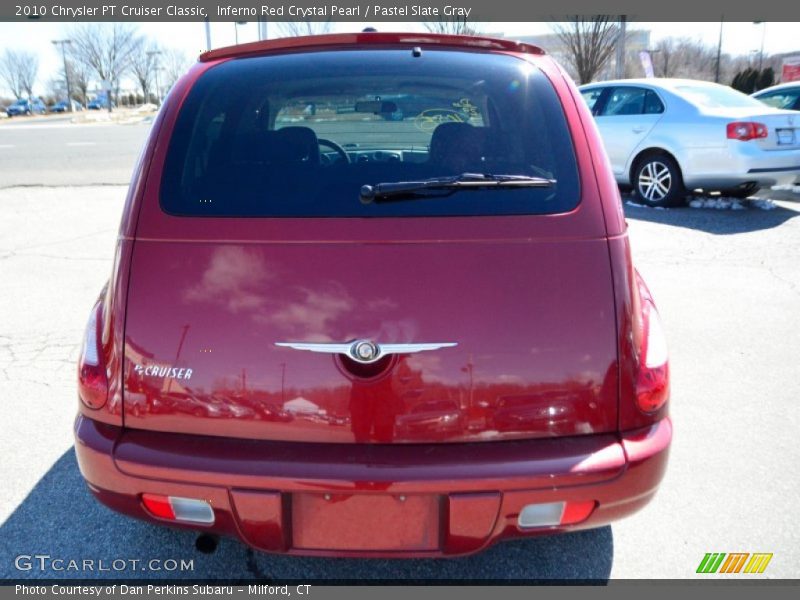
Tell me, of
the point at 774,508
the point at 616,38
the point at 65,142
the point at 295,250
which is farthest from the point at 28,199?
the point at 616,38

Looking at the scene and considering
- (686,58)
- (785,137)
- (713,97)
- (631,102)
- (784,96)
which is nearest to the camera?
(785,137)

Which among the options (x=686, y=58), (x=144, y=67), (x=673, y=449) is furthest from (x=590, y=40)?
(x=144, y=67)

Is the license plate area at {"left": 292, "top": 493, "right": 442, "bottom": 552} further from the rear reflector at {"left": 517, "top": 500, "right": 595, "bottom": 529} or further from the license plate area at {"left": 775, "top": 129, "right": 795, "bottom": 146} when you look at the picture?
the license plate area at {"left": 775, "top": 129, "right": 795, "bottom": 146}

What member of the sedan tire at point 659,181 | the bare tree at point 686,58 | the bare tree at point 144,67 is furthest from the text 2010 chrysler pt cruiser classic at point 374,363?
the bare tree at point 144,67

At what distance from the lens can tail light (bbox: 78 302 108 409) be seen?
2.06m

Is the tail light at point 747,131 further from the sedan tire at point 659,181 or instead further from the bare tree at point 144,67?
the bare tree at point 144,67

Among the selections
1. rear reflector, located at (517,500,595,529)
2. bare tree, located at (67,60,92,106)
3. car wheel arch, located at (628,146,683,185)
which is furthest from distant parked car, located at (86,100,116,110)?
rear reflector, located at (517,500,595,529)

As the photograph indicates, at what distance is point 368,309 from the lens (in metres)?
1.90

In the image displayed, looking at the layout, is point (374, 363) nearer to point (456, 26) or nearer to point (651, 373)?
point (651, 373)

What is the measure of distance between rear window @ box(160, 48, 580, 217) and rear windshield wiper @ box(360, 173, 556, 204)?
0.02 m

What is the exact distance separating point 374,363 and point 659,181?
821cm

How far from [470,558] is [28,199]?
9.35m

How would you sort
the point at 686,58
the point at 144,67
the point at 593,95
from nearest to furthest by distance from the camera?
1. the point at 593,95
2. the point at 686,58
3. the point at 144,67

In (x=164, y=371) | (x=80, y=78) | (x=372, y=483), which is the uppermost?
(x=80, y=78)
